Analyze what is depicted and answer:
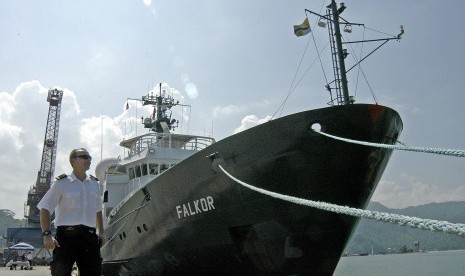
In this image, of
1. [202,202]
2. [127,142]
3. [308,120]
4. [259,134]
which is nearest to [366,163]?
[308,120]

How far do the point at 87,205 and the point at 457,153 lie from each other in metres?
3.51

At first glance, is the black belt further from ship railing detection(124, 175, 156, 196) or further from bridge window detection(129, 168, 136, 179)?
bridge window detection(129, 168, 136, 179)

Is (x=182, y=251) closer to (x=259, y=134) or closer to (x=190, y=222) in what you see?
(x=190, y=222)

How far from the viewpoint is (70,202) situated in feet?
13.6

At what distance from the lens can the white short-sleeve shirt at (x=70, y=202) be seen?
411 centimetres

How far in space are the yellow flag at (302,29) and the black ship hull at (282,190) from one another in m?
6.40

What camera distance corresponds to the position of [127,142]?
18.9 metres

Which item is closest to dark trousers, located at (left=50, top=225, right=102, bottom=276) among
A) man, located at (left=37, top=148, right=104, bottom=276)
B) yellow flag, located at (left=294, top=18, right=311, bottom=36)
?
man, located at (left=37, top=148, right=104, bottom=276)

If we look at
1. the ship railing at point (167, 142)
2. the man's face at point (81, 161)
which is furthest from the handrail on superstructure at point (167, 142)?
the man's face at point (81, 161)

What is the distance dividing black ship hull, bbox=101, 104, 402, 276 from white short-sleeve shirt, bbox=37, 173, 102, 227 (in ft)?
14.6

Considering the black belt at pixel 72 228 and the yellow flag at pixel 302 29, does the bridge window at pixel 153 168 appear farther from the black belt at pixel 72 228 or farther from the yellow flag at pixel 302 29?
the black belt at pixel 72 228

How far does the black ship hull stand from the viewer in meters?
8.12

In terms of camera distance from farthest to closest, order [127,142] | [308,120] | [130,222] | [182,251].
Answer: [127,142]
[130,222]
[182,251]
[308,120]

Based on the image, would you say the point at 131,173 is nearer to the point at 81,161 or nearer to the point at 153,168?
the point at 153,168
